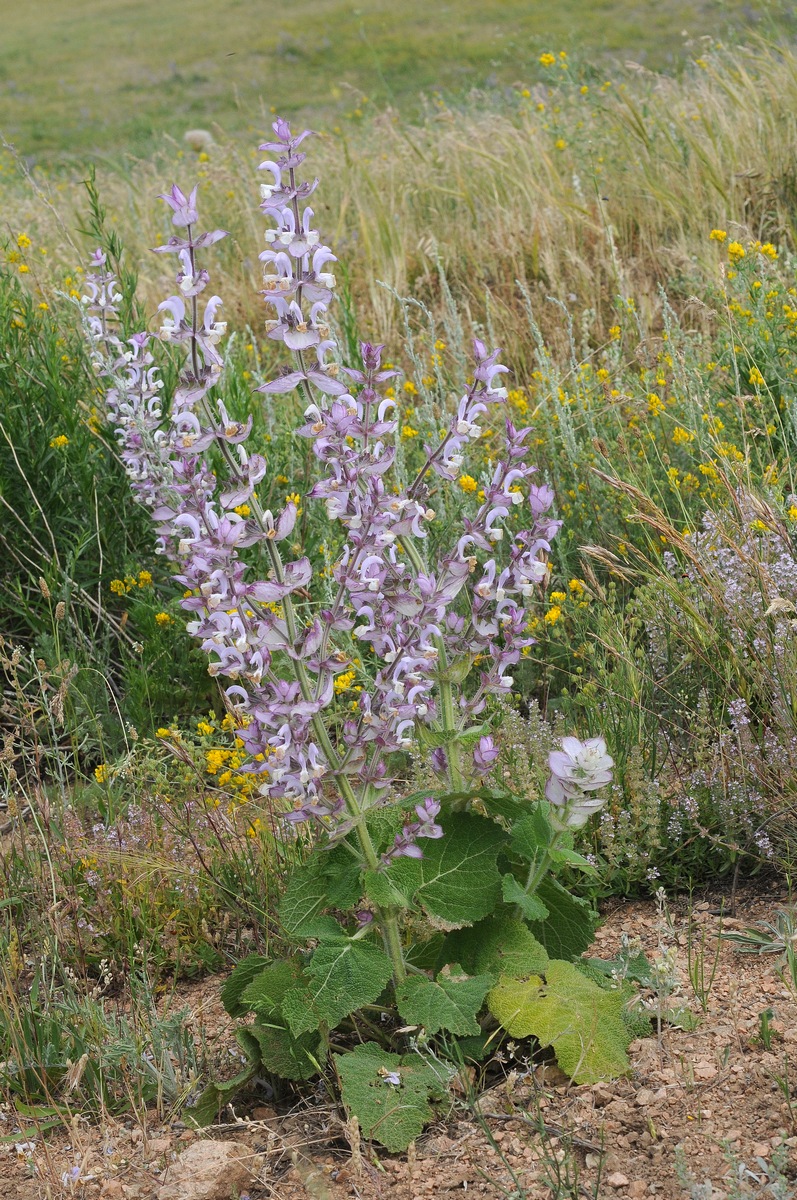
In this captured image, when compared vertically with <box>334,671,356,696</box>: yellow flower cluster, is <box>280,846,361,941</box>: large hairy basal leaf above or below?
above

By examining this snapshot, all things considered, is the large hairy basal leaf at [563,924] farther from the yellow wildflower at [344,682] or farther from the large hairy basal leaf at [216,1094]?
the yellow wildflower at [344,682]

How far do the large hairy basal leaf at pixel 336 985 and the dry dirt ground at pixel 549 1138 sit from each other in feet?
0.70

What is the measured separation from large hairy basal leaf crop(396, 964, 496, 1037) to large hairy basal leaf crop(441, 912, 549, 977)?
6 cm

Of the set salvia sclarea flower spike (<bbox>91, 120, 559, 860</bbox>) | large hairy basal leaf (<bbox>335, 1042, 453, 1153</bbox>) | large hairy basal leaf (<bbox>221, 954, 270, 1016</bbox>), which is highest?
salvia sclarea flower spike (<bbox>91, 120, 559, 860</bbox>)

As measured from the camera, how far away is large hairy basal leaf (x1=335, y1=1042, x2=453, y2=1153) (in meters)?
1.80

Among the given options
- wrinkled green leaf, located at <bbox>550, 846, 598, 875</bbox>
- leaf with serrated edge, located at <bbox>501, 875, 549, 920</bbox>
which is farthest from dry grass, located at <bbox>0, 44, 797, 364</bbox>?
leaf with serrated edge, located at <bbox>501, 875, 549, 920</bbox>

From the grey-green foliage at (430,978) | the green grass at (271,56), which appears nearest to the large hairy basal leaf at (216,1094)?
the grey-green foliage at (430,978)

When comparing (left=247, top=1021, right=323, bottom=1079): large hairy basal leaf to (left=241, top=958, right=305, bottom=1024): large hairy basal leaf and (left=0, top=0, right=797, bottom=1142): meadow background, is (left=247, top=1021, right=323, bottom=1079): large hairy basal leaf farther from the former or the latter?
(left=0, top=0, right=797, bottom=1142): meadow background

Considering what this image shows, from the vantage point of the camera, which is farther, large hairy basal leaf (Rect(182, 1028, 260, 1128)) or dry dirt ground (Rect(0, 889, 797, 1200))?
large hairy basal leaf (Rect(182, 1028, 260, 1128))

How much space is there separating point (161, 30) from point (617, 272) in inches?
1437

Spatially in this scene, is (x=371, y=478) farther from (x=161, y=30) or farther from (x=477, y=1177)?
(x=161, y=30)

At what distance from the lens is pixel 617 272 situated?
5.03m

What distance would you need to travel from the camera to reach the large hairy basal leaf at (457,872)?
1.88m

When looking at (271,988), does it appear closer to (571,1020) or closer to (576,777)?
(571,1020)
